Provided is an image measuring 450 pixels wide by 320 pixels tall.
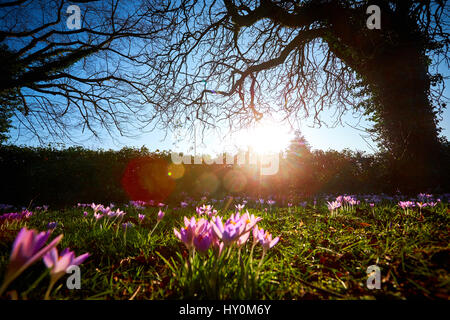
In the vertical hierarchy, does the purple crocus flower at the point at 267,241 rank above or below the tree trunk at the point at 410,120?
below

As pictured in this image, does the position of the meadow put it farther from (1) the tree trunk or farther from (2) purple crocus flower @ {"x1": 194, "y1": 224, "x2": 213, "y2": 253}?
(1) the tree trunk

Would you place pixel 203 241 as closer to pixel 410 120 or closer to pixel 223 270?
pixel 223 270

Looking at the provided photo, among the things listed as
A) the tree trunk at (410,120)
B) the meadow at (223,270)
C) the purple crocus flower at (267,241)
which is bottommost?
the meadow at (223,270)

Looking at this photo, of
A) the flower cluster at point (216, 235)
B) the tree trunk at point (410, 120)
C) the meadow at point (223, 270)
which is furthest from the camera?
the tree trunk at point (410, 120)

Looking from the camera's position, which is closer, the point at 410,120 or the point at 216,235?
the point at 216,235

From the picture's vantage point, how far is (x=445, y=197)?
4500 millimetres

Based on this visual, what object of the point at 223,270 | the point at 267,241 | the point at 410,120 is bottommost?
the point at 223,270

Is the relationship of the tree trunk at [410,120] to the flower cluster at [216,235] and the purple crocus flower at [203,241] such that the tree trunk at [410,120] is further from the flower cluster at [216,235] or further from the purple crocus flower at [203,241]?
the purple crocus flower at [203,241]

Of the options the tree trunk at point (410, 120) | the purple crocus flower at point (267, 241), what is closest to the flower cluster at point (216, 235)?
the purple crocus flower at point (267, 241)

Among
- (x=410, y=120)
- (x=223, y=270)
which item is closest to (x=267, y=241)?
(x=223, y=270)

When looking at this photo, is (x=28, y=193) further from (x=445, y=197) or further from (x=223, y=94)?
(x=445, y=197)

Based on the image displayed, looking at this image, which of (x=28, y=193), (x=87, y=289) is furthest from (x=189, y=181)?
(x=87, y=289)

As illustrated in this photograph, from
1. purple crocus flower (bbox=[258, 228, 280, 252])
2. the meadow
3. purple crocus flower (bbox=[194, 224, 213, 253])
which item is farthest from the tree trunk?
purple crocus flower (bbox=[194, 224, 213, 253])

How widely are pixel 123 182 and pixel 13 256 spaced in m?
7.35
